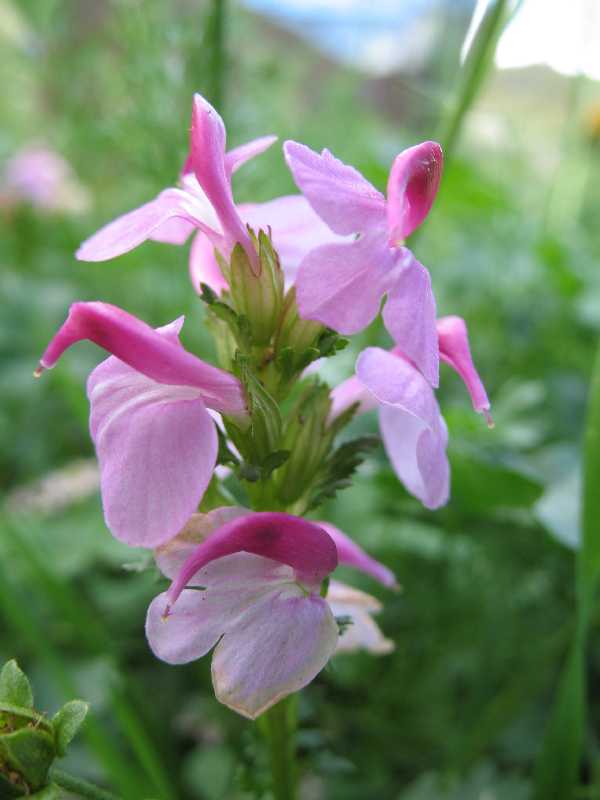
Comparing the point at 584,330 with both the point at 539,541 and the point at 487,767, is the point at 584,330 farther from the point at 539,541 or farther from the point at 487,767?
the point at 487,767

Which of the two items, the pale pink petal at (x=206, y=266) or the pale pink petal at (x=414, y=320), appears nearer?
the pale pink petal at (x=414, y=320)

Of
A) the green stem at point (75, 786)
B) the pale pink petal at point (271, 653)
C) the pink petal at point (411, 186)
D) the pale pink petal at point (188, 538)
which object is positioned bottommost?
the green stem at point (75, 786)

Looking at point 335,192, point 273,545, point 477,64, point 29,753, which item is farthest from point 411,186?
point 477,64

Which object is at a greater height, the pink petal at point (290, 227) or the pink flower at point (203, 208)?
the pink flower at point (203, 208)

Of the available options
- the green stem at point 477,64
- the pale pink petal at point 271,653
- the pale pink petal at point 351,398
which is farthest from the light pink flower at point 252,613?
the green stem at point 477,64

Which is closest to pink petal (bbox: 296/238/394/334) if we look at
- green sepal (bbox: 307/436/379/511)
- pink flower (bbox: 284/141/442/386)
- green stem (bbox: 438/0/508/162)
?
pink flower (bbox: 284/141/442/386)

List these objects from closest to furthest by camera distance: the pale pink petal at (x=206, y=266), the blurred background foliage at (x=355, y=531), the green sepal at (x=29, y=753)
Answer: the green sepal at (x=29, y=753), the pale pink petal at (x=206, y=266), the blurred background foliage at (x=355, y=531)

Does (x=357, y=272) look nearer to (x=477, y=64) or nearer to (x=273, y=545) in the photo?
(x=273, y=545)

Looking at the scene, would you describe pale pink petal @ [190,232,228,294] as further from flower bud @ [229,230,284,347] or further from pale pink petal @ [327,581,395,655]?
pale pink petal @ [327,581,395,655]

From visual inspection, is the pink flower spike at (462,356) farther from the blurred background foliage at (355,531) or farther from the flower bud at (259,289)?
the blurred background foliage at (355,531)
